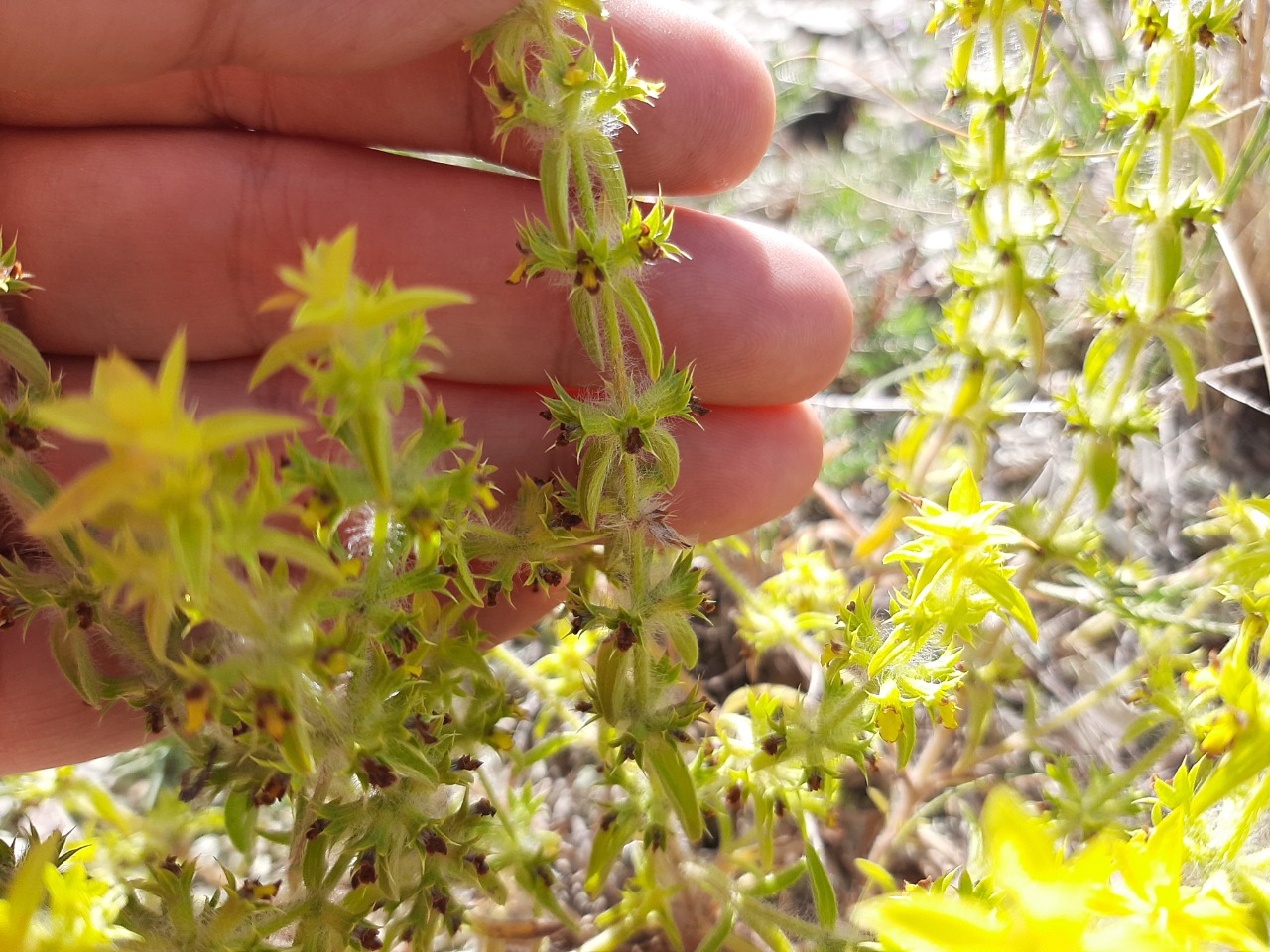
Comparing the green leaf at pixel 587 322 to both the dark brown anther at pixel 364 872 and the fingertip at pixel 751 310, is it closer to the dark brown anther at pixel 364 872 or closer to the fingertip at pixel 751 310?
the fingertip at pixel 751 310

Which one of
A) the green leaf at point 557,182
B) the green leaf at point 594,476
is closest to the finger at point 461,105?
the green leaf at point 557,182

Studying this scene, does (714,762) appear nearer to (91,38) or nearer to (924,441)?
(924,441)

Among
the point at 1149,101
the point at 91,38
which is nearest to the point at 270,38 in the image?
the point at 91,38

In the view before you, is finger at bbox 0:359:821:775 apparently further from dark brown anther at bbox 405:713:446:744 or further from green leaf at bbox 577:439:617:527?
dark brown anther at bbox 405:713:446:744

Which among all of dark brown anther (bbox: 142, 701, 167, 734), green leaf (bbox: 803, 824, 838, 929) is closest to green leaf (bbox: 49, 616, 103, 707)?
dark brown anther (bbox: 142, 701, 167, 734)

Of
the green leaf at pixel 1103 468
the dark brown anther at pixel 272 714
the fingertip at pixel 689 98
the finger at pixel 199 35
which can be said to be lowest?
the green leaf at pixel 1103 468

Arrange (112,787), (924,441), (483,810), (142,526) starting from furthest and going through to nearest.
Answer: (112,787)
(924,441)
(483,810)
(142,526)
